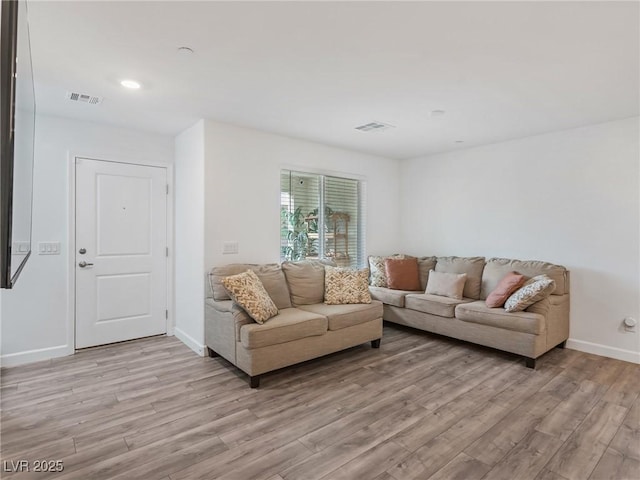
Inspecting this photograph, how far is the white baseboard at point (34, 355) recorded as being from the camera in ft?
10.7

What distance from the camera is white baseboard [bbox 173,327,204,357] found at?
358 cm

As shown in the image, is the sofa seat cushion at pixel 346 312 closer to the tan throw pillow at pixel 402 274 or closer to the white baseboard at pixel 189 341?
the tan throw pillow at pixel 402 274

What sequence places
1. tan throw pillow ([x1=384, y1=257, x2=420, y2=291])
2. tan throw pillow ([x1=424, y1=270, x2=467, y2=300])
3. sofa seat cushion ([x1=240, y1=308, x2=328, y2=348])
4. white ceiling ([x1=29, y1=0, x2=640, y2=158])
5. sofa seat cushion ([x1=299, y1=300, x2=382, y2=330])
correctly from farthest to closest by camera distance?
1. tan throw pillow ([x1=384, y1=257, x2=420, y2=291])
2. tan throw pillow ([x1=424, y1=270, x2=467, y2=300])
3. sofa seat cushion ([x1=299, y1=300, x2=382, y2=330])
4. sofa seat cushion ([x1=240, y1=308, x2=328, y2=348])
5. white ceiling ([x1=29, y1=0, x2=640, y2=158])

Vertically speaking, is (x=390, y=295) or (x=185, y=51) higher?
(x=185, y=51)

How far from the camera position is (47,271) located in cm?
347

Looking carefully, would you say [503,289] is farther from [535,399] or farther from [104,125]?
[104,125]

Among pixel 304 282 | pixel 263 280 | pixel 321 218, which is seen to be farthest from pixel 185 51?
pixel 321 218

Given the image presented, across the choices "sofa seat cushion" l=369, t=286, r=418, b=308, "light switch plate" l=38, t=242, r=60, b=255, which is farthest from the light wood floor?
"light switch plate" l=38, t=242, r=60, b=255

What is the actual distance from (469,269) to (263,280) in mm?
2552

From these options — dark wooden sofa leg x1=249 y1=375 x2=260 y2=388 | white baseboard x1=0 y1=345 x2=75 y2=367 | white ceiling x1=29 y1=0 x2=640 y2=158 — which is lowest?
dark wooden sofa leg x1=249 y1=375 x2=260 y2=388

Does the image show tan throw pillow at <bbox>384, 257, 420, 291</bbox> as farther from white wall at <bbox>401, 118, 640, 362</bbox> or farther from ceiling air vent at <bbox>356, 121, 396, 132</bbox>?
ceiling air vent at <bbox>356, 121, 396, 132</bbox>

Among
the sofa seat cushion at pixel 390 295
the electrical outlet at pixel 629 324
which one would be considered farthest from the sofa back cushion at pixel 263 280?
the electrical outlet at pixel 629 324

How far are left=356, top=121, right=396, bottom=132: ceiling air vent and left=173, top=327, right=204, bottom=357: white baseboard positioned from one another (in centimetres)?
289

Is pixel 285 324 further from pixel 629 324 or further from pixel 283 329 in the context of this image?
pixel 629 324
